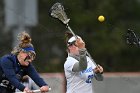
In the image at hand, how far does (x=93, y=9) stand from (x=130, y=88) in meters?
9.18

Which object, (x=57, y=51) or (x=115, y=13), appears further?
(x=57, y=51)

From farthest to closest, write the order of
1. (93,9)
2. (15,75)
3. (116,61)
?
1. (116,61)
2. (93,9)
3. (15,75)

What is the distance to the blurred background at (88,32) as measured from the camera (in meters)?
24.2

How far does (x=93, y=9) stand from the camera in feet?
83.6

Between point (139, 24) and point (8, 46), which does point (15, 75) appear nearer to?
point (8, 46)

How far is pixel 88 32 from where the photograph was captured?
27.7 meters

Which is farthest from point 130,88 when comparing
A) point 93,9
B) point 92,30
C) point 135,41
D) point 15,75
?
point 92,30

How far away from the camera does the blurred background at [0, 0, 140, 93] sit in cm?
2422

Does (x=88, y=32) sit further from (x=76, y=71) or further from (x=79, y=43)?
(x=79, y=43)

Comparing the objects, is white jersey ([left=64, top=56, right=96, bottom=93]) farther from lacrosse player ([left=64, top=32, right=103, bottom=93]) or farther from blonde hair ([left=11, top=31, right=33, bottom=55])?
blonde hair ([left=11, top=31, right=33, bottom=55])

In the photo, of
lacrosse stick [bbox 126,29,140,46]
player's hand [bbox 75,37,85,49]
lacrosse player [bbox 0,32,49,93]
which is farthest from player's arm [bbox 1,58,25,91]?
lacrosse stick [bbox 126,29,140,46]

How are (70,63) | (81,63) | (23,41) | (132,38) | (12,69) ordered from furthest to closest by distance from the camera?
(132,38), (70,63), (23,41), (12,69), (81,63)

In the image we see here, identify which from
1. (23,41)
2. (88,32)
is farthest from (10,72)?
Result: (88,32)

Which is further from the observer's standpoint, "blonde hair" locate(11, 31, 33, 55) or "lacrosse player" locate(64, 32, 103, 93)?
"lacrosse player" locate(64, 32, 103, 93)
